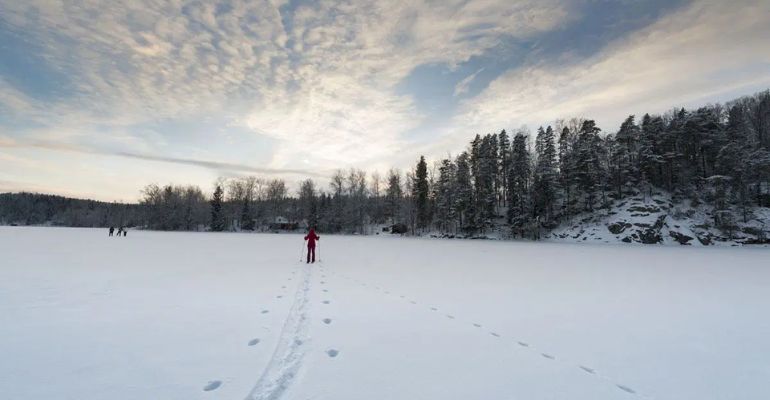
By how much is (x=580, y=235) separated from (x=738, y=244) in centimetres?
1463

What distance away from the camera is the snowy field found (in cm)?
324

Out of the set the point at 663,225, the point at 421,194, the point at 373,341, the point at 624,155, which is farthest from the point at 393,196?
the point at 373,341

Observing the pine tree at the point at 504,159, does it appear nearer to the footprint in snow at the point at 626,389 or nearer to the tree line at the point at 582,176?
the tree line at the point at 582,176

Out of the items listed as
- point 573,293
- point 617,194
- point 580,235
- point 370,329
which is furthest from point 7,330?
point 617,194

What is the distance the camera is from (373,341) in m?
4.62

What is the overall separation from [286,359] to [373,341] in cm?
127

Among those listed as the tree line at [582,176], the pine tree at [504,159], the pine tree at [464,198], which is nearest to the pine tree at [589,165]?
the tree line at [582,176]

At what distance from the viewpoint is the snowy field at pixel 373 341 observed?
3.24 meters

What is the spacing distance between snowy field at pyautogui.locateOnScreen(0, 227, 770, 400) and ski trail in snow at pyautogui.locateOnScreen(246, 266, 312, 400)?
2cm

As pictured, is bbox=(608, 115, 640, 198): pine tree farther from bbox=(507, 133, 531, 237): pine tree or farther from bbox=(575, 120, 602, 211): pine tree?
bbox=(507, 133, 531, 237): pine tree

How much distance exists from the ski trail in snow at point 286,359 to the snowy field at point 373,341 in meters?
0.02

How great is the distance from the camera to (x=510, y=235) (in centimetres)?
5016

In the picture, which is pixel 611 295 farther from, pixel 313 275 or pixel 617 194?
pixel 617 194

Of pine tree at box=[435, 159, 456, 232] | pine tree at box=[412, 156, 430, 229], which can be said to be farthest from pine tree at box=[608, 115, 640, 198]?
pine tree at box=[412, 156, 430, 229]
